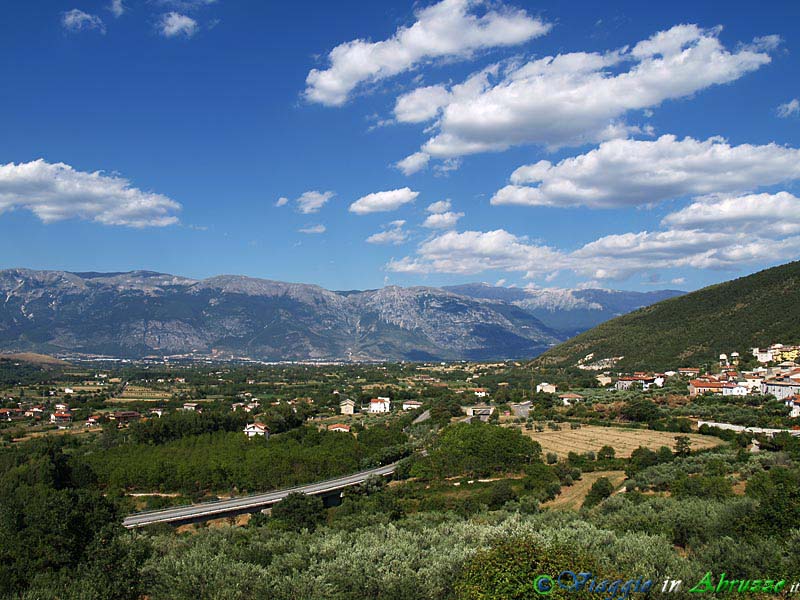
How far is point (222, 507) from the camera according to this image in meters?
39.8

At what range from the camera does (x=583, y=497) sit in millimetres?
35656

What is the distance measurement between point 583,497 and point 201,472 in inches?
1218

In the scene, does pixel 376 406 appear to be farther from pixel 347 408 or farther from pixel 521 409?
pixel 521 409

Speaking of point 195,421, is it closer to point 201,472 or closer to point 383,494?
point 201,472

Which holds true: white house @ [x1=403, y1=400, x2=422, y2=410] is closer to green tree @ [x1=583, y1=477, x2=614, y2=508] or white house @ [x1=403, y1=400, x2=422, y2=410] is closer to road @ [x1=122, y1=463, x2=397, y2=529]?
road @ [x1=122, y1=463, x2=397, y2=529]

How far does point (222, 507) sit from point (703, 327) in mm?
100315

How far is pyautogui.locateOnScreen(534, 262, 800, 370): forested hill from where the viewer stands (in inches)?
3841

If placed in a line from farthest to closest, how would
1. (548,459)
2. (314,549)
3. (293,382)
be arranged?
(293,382) < (548,459) < (314,549)

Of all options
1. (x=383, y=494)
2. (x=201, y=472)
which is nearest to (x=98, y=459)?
(x=201, y=472)

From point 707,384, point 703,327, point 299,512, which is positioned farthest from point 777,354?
point 299,512
